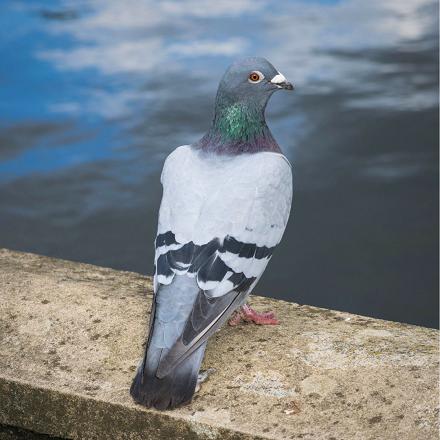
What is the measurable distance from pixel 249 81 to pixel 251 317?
1209mm

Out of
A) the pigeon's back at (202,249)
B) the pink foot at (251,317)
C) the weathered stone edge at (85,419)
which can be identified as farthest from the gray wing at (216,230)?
the pink foot at (251,317)

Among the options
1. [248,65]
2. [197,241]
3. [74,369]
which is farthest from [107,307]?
[248,65]

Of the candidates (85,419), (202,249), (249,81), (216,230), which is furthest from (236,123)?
(85,419)

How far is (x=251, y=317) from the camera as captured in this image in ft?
15.7

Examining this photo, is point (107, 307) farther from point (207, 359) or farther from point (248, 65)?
point (248, 65)

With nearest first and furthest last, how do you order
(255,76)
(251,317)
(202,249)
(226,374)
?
(202,249) < (226,374) < (255,76) < (251,317)

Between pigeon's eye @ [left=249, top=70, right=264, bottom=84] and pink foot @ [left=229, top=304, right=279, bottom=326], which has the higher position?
pigeon's eye @ [left=249, top=70, right=264, bottom=84]

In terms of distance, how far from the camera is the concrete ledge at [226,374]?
3.96 meters

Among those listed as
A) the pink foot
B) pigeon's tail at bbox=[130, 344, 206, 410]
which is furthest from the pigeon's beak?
pigeon's tail at bbox=[130, 344, 206, 410]

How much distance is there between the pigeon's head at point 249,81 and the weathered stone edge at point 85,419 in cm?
161

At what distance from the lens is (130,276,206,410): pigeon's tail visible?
12.7ft

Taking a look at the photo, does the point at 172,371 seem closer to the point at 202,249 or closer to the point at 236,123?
the point at 202,249

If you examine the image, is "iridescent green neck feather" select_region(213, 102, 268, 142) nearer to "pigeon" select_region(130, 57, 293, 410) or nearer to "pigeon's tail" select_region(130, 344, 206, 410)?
"pigeon" select_region(130, 57, 293, 410)

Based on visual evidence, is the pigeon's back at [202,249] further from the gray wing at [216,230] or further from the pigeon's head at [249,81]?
the pigeon's head at [249,81]
